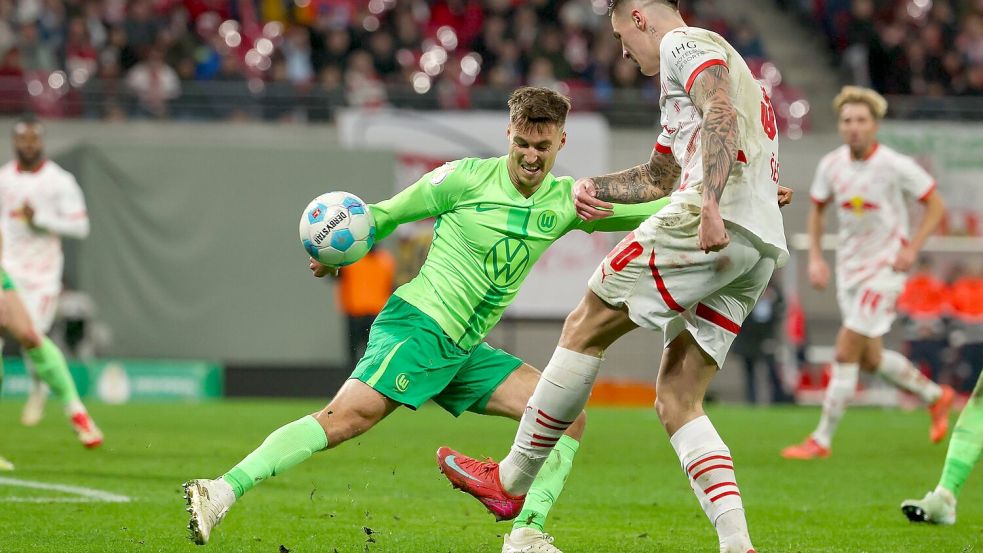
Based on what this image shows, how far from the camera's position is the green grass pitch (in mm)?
6004

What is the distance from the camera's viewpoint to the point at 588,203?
5.19m

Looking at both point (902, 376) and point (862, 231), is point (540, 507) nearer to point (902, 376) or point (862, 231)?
point (862, 231)

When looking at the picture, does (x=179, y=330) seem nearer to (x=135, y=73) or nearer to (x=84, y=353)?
(x=84, y=353)

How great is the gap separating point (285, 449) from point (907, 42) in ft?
65.3

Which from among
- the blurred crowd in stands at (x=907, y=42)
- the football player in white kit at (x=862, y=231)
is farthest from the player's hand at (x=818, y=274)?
the blurred crowd in stands at (x=907, y=42)

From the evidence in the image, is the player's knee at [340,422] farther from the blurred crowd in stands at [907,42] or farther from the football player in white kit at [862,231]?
the blurred crowd in stands at [907,42]

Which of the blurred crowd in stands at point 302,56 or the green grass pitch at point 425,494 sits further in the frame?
the blurred crowd in stands at point 302,56

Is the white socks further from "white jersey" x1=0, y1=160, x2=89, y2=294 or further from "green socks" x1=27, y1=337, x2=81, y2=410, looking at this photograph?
"white jersey" x1=0, y1=160, x2=89, y2=294

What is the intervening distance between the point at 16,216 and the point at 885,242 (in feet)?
25.0

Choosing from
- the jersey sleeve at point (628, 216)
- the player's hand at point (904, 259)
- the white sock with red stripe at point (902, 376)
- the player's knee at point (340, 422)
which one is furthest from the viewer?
the white sock with red stripe at point (902, 376)

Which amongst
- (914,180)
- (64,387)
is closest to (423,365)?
(64,387)

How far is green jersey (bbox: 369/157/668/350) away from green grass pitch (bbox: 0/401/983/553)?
1.10 metres

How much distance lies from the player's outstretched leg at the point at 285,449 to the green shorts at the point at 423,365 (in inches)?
3.0

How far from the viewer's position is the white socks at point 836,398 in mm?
10617
